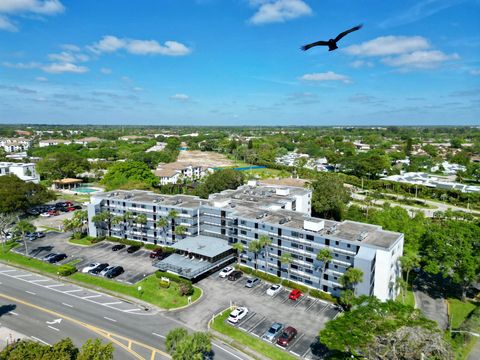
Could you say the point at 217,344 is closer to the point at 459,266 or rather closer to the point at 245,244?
the point at 245,244

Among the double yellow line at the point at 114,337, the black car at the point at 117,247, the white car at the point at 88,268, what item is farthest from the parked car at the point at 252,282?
the black car at the point at 117,247

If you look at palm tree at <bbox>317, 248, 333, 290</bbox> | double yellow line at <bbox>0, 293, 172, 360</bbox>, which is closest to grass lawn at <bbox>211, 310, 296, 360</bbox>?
double yellow line at <bbox>0, 293, 172, 360</bbox>

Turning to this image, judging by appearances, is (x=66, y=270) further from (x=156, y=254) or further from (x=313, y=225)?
(x=313, y=225)

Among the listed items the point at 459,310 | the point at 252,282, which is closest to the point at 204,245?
the point at 252,282

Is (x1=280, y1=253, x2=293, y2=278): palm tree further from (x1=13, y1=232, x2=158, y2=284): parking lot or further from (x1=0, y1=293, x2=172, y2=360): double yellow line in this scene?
(x1=13, y1=232, x2=158, y2=284): parking lot

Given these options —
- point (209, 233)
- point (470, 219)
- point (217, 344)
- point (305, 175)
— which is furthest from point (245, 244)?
point (305, 175)

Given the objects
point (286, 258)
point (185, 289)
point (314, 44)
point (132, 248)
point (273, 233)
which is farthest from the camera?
point (132, 248)

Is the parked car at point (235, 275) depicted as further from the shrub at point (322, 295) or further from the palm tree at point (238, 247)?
the shrub at point (322, 295)
